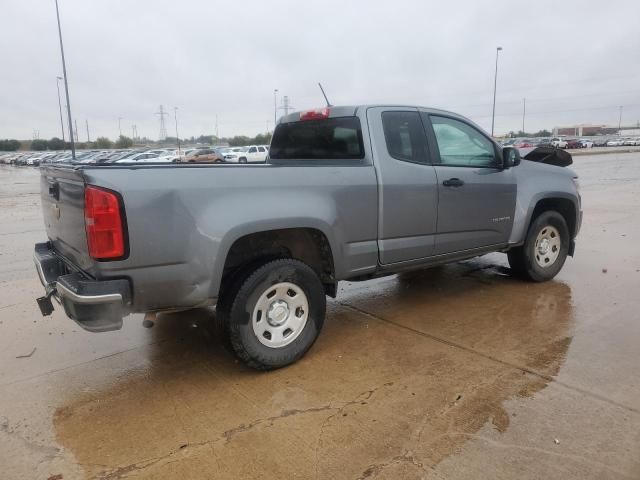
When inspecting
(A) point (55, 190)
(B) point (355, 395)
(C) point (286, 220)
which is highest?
(A) point (55, 190)

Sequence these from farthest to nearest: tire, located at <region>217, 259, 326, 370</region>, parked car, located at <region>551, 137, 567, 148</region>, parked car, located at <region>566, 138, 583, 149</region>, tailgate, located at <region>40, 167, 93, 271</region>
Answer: parked car, located at <region>566, 138, 583, 149</region>, parked car, located at <region>551, 137, 567, 148</region>, tire, located at <region>217, 259, 326, 370</region>, tailgate, located at <region>40, 167, 93, 271</region>

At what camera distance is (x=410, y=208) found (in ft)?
14.4

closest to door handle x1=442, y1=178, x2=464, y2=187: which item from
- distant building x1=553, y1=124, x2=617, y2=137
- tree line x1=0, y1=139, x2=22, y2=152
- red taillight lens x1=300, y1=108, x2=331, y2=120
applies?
red taillight lens x1=300, y1=108, x2=331, y2=120

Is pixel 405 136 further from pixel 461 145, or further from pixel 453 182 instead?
pixel 461 145

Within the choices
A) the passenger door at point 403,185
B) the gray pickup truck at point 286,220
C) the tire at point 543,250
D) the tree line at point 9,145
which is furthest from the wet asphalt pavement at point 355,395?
the tree line at point 9,145

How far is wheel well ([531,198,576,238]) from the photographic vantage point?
575 cm

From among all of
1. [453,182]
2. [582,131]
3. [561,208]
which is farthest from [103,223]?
[582,131]

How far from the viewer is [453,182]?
470 centimetres

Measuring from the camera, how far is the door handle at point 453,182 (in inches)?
183

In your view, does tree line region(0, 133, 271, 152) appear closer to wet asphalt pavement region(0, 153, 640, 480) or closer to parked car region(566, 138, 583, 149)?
parked car region(566, 138, 583, 149)

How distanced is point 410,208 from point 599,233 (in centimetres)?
599

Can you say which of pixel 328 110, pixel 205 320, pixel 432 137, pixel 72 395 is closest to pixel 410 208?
pixel 432 137

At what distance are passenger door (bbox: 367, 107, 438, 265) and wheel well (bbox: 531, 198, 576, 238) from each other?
1.81 meters

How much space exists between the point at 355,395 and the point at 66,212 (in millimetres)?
A: 2274
